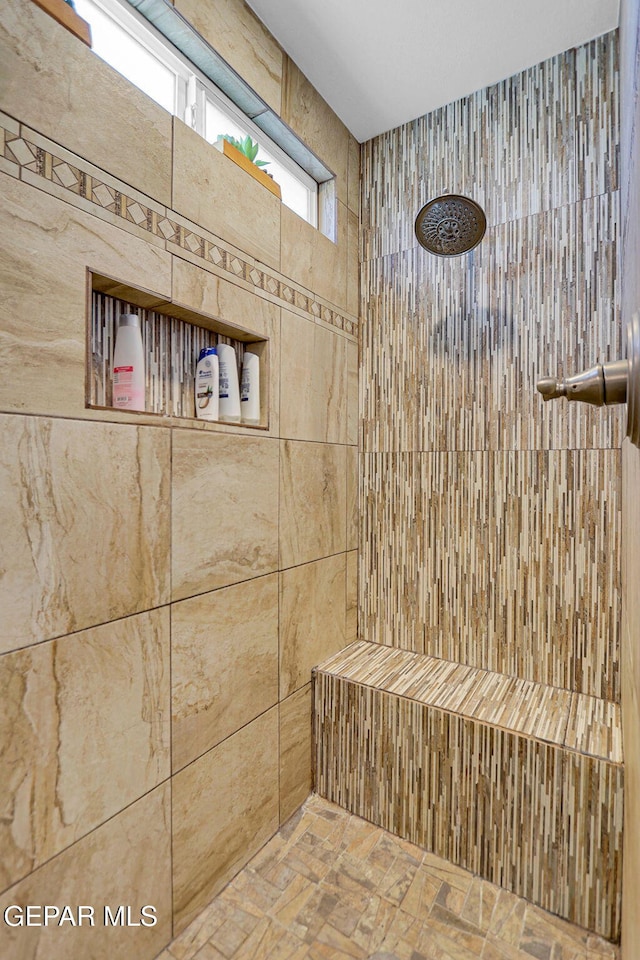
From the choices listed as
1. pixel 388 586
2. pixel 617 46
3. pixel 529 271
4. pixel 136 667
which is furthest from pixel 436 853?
pixel 617 46

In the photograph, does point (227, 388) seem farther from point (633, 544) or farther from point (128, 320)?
point (633, 544)

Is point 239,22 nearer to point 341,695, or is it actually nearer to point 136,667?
point 136,667

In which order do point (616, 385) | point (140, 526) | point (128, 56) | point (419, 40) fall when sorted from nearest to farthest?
point (616, 385) < point (140, 526) < point (128, 56) < point (419, 40)

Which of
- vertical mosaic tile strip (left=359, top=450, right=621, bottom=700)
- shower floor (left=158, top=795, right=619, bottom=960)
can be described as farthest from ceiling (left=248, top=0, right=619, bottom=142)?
shower floor (left=158, top=795, right=619, bottom=960)

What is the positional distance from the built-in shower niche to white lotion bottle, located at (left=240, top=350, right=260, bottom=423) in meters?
0.02

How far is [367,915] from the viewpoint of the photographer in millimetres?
1143

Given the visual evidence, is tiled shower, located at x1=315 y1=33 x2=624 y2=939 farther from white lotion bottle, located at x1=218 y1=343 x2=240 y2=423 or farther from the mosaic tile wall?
white lotion bottle, located at x1=218 y1=343 x2=240 y2=423

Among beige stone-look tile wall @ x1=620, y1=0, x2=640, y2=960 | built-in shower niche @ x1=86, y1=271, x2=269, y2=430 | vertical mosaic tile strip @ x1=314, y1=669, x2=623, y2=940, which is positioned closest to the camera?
beige stone-look tile wall @ x1=620, y1=0, x2=640, y2=960

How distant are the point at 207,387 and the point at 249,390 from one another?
15 centimetres

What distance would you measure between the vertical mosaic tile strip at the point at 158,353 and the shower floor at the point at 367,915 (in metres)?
1.22

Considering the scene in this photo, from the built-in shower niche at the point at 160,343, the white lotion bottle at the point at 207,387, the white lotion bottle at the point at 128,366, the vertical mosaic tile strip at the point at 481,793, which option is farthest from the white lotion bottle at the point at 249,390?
the vertical mosaic tile strip at the point at 481,793

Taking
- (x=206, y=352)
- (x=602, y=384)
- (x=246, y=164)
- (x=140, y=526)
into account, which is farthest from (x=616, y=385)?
(x=246, y=164)

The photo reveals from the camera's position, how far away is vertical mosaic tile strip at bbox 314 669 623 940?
112cm

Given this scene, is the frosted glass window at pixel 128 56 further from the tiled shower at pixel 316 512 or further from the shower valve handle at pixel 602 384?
the shower valve handle at pixel 602 384
